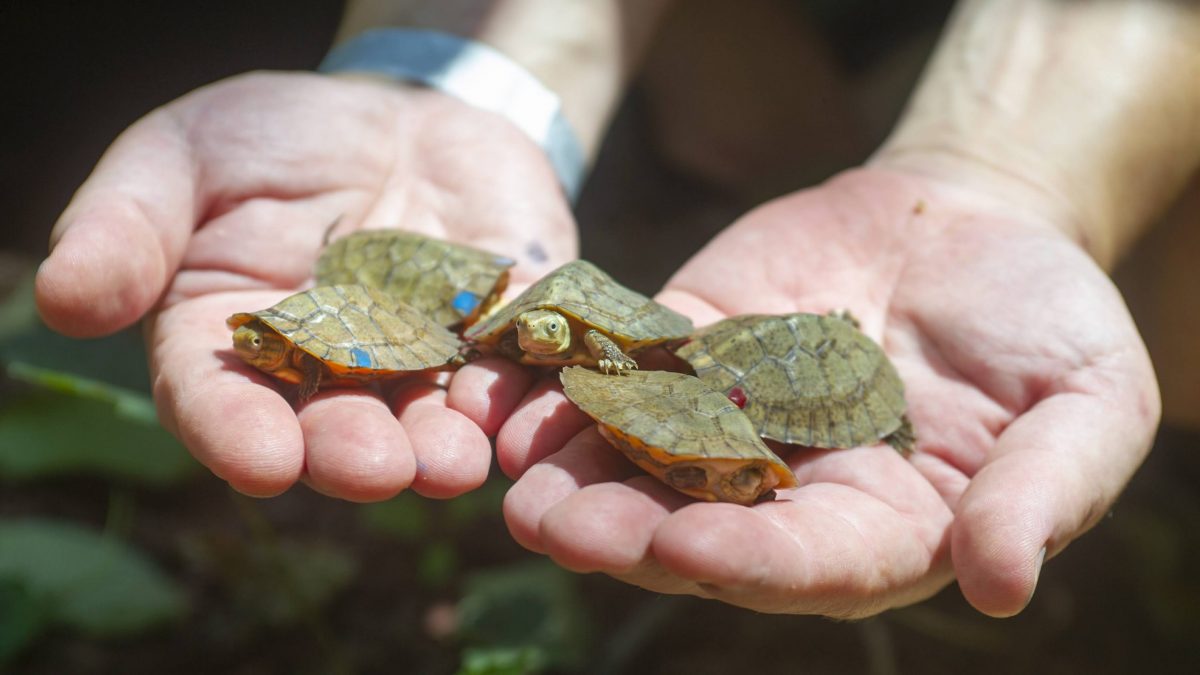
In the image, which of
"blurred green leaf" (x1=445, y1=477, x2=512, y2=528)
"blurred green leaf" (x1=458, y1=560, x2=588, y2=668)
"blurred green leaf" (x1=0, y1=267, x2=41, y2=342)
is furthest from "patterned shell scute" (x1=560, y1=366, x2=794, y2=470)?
"blurred green leaf" (x1=0, y1=267, x2=41, y2=342)

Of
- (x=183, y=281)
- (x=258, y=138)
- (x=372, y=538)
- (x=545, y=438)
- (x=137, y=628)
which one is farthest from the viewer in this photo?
(x=372, y=538)

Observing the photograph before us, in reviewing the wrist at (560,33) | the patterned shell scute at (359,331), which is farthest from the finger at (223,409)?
the wrist at (560,33)

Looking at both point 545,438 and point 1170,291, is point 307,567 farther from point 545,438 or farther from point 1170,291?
point 1170,291

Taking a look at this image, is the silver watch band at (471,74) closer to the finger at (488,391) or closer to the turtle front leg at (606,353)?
the turtle front leg at (606,353)

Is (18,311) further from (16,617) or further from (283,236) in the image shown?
(283,236)

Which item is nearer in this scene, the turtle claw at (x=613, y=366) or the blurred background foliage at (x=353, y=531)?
the turtle claw at (x=613, y=366)

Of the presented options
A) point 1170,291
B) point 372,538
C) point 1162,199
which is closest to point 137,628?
point 372,538
